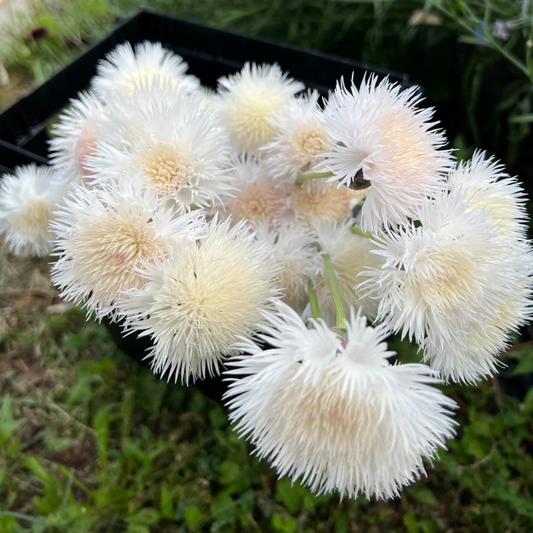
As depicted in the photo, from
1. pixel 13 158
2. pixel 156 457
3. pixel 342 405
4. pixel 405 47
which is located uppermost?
A: pixel 405 47

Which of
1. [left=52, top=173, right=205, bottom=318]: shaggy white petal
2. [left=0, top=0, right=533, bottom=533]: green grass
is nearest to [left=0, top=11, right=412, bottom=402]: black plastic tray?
[left=0, top=0, right=533, bottom=533]: green grass

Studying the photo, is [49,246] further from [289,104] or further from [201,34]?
[201,34]

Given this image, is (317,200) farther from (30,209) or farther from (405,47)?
(405,47)

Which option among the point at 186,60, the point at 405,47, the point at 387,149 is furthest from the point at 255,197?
the point at 405,47

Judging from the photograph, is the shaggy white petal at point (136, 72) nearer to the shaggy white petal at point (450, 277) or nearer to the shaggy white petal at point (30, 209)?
the shaggy white petal at point (30, 209)

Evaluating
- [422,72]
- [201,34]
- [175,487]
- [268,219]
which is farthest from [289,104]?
[422,72]

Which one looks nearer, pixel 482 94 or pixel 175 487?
pixel 175 487

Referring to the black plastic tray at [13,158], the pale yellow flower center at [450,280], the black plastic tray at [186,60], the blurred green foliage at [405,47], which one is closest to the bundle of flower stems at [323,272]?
the pale yellow flower center at [450,280]
